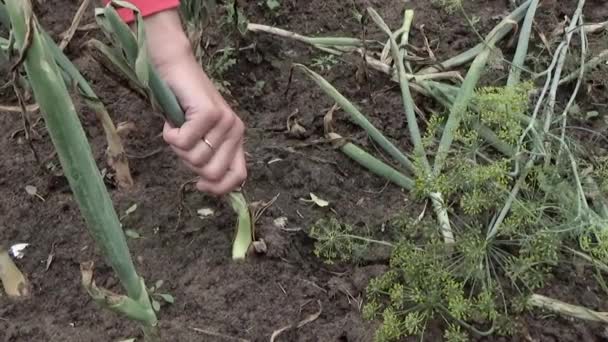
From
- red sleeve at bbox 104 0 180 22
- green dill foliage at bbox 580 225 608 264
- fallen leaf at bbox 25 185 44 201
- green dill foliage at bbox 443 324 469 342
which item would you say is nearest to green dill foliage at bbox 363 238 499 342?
green dill foliage at bbox 443 324 469 342

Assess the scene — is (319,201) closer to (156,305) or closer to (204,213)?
(204,213)

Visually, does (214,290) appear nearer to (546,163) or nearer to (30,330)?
(30,330)

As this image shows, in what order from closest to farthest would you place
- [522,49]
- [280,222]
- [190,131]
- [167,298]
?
[190,131] → [167,298] → [280,222] → [522,49]

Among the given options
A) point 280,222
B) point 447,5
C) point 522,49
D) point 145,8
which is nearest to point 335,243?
point 280,222

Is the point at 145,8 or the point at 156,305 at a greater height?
the point at 145,8

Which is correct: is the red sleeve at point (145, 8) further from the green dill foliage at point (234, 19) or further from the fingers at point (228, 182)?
the green dill foliage at point (234, 19)

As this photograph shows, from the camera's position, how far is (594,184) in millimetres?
1140

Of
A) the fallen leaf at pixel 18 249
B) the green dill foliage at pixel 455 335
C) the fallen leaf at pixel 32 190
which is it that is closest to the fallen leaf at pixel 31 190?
the fallen leaf at pixel 32 190

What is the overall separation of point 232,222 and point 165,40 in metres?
0.32

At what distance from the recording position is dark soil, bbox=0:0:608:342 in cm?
105

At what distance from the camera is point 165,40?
3.36ft

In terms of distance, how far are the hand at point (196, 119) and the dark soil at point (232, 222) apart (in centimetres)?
12

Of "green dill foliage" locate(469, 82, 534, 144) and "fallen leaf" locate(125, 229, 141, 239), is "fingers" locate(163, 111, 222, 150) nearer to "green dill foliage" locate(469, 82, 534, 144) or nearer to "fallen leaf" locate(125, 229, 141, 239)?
"fallen leaf" locate(125, 229, 141, 239)

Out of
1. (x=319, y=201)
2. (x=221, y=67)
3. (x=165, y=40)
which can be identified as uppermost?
(x=165, y=40)
